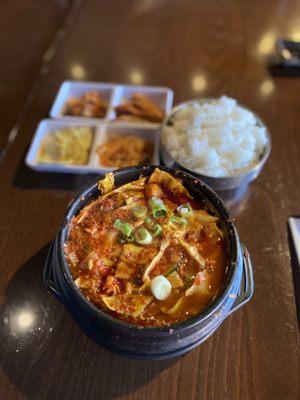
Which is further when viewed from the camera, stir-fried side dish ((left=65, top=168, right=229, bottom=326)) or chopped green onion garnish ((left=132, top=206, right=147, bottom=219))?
chopped green onion garnish ((left=132, top=206, right=147, bottom=219))

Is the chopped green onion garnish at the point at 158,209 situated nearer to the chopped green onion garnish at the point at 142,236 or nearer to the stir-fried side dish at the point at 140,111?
the chopped green onion garnish at the point at 142,236

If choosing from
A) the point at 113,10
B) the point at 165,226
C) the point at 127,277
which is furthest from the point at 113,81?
the point at 127,277

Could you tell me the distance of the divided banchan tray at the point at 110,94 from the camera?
221cm

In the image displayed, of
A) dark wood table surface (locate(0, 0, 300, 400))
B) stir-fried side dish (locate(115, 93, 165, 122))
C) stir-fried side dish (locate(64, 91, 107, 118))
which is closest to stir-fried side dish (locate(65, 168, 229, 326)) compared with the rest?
dark wood table surface (locate(0, 0, 300, 400))

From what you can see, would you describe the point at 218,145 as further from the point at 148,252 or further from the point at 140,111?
the point at 148,252

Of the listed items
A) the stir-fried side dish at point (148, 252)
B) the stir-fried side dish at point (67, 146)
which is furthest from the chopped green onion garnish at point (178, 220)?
the stir-fried side dish at point (67, 146)

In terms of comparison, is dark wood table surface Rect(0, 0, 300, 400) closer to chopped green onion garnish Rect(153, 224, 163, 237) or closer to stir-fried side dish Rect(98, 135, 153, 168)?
stir-fried side dish Rect(98, 135, 153, 168)

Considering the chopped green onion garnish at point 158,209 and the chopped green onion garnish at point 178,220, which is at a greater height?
the chopped green onion garnish at point 158,209

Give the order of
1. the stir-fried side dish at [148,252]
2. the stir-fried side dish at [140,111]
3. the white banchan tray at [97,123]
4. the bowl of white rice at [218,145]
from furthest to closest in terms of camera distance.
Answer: the stir-fried side dish at [140,111] < the white banchan tray at [97,123] < the bowl of white rice at [218,145] < the stir-fried side dish at [148,252]

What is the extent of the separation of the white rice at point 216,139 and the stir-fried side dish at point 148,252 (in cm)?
38

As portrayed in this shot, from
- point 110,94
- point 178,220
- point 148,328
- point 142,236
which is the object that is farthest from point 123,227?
point 110,94

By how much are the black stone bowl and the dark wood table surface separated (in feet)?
0.65

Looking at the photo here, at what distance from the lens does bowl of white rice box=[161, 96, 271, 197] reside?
1782mm

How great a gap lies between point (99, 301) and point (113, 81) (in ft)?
5.92
